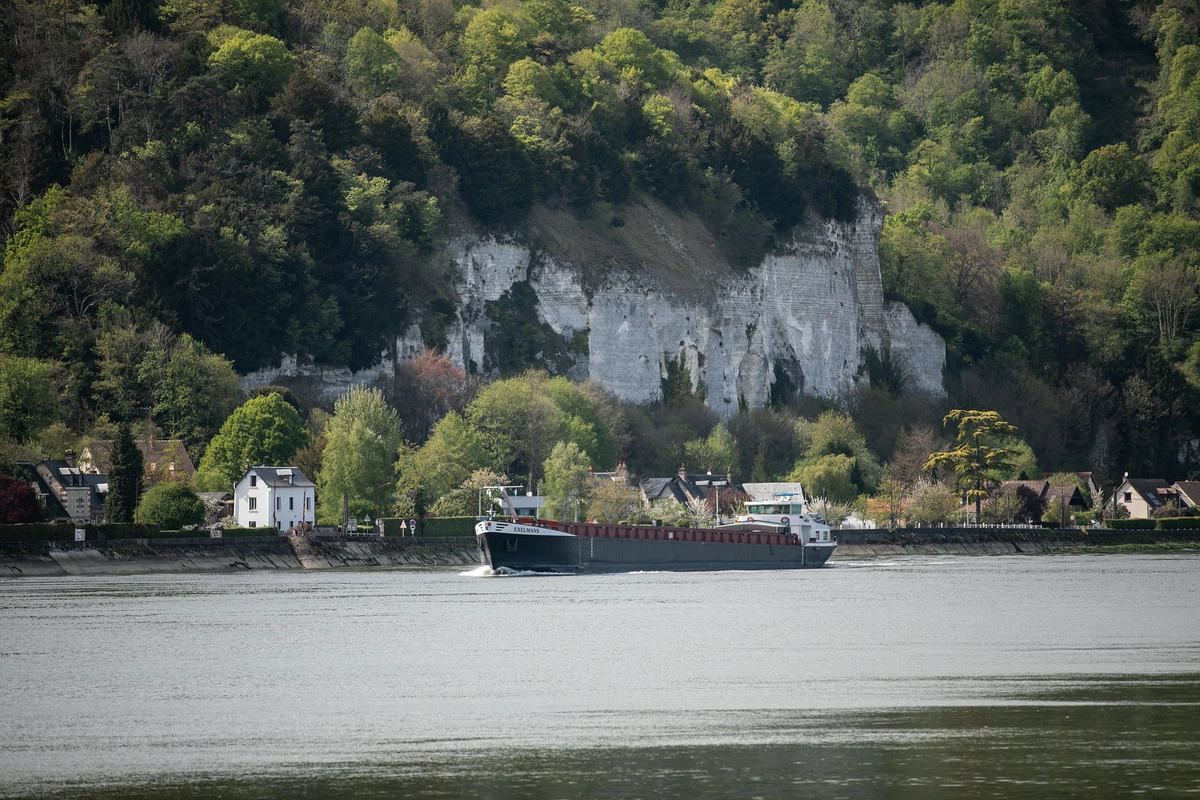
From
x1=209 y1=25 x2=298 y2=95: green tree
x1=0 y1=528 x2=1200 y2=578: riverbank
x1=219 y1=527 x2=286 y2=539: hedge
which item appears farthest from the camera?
x1=209 y1=25 x2=298 y2=95: green tree

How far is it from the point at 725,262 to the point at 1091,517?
3206 centimetres

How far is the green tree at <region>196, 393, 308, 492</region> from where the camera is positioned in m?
92.5

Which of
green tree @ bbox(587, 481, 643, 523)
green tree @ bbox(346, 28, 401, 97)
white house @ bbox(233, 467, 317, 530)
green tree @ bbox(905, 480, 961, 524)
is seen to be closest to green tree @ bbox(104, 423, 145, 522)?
white house @ bbox(233, 467, 317, 530)

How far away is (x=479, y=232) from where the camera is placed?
12275 centimetres

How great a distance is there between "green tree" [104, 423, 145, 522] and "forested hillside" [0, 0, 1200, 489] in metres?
10.7

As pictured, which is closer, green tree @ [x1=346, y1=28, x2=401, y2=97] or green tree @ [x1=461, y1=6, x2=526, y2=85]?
green tree @ [x1=346, y1=28, x2=401, y2=97]

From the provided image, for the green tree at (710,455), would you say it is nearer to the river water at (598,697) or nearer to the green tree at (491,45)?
the green tree at (491,45)

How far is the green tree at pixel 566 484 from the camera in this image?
104 meters

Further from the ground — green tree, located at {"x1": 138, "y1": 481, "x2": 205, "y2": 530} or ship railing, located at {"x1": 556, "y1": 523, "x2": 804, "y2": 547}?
green tree, located at {"x1": 138, "y1": 481, "x2": 205, "y2": 530}

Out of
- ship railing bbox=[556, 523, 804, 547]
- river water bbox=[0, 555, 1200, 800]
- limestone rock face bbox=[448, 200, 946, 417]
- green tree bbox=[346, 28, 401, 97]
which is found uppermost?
green tree bbox=[346, 28, 401, 97]

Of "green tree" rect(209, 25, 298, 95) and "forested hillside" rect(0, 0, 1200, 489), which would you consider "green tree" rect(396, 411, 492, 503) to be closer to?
"forested hillside" rect(0, 0, 1200, 489)

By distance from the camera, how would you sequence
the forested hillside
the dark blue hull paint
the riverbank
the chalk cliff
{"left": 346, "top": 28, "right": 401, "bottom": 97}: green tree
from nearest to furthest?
the riverbank → the dark blue hull paint → the forested hillside → the chalk cliff → {"left": 346, "top": 28, "right": 401, "bottom": 97}: green tree

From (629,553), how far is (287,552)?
51.2 feet

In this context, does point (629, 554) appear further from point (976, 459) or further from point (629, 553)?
point (976, 459)
